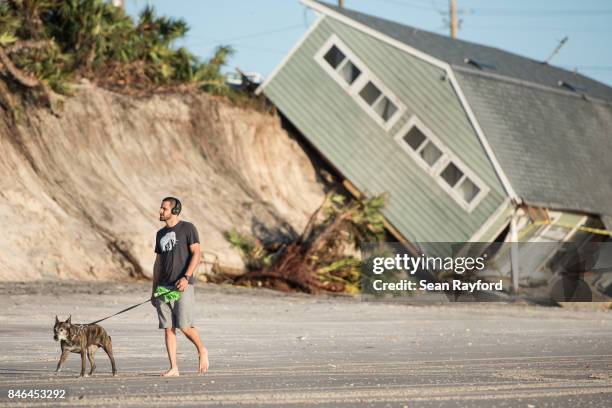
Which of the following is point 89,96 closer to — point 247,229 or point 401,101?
point 247,229

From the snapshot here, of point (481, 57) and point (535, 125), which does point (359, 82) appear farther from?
point (481, 57)

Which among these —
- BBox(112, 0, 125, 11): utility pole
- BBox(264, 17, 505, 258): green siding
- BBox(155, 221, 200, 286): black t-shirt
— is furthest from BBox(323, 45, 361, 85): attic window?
BBox(155, 221, 200, 286): black t-shirt

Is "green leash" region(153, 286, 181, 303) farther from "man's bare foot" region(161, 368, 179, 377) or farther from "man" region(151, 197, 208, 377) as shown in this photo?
"man's bare foot" region(161, 368, 179, 377)

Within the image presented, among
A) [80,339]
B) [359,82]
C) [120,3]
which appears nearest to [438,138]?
[359,82]

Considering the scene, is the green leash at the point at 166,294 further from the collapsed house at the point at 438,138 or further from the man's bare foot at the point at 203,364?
the collapsed house at the point at 438,138

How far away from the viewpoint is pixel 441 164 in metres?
29.8

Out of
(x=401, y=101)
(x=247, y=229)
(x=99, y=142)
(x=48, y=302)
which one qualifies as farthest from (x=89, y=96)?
(x=48, y=302)

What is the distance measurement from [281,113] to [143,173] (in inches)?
237

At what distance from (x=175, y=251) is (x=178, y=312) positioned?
561 mm

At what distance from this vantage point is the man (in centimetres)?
1088

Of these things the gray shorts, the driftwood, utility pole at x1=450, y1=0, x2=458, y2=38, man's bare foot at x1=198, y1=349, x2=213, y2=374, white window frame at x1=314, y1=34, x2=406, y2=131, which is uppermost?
utility pole at x1=450, y1=0, x2=458, y2=38

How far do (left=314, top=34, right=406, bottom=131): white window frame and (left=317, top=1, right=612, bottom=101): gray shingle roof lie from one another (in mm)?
879

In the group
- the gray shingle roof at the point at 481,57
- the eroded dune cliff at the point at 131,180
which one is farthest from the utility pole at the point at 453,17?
the eroded dune cliff at the point at 131,180

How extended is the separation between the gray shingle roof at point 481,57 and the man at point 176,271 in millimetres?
20169
